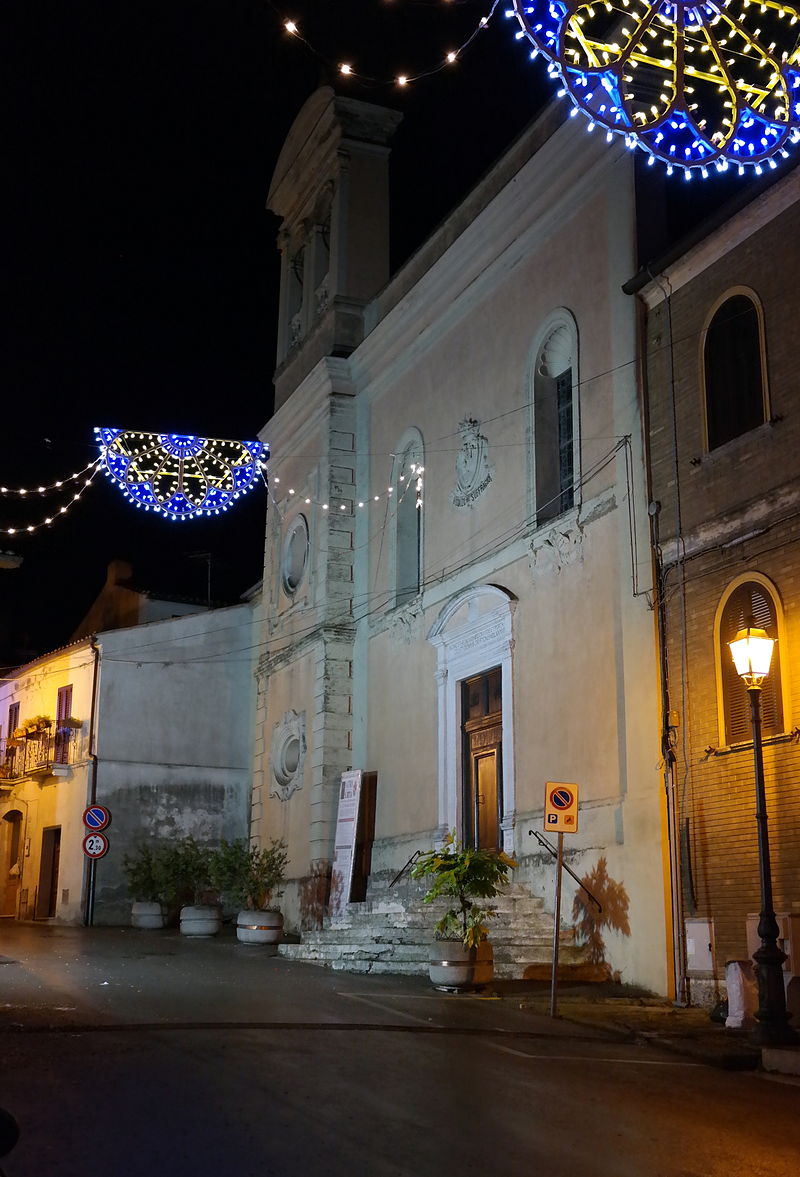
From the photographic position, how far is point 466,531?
20.1 meters

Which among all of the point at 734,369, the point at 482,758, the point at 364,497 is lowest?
the point at 482,758

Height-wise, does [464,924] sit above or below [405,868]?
below

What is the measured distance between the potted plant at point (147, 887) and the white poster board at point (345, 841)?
522 cm

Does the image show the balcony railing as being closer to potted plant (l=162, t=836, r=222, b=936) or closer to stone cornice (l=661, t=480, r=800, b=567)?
potted plant (l=162, t=836, r=222, b=936)

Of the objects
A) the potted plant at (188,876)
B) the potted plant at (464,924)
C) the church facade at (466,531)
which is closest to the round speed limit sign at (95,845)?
the potted plant at (188,876)

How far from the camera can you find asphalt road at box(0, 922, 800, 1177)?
20.6 ft

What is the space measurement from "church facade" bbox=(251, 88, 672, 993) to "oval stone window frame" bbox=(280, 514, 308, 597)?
0.35ft

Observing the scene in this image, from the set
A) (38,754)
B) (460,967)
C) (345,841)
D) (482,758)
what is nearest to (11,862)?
(38,754)

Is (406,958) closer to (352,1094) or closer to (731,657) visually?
(731,657)

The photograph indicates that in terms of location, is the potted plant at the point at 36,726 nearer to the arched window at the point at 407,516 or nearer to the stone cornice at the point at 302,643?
the stone cornice at the point at 302,643

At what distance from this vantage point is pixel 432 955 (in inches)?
563

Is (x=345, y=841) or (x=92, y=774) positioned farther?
(x=92, y=774)

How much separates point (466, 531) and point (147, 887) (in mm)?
11595

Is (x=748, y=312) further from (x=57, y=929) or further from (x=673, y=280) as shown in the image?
(x=57, y=929)
